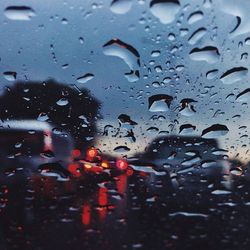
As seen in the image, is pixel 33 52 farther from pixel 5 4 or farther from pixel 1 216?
pixel 1 216

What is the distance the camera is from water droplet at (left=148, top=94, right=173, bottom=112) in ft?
9.33

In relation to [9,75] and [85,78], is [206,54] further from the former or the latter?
[9,75]

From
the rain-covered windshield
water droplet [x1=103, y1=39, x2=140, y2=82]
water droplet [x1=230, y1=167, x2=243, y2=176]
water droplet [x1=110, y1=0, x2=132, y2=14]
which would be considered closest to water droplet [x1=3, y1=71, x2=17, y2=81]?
the rain-covered windshield

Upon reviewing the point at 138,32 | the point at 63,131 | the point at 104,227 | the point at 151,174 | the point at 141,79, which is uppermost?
the point at 138,32

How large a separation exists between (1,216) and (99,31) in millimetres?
1185

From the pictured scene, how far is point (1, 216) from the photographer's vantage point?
2875 mm

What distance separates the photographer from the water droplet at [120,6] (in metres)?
2.69

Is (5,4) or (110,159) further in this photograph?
(110,159)

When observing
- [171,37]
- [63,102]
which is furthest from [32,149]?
[171,37]

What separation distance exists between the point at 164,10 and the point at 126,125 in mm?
669

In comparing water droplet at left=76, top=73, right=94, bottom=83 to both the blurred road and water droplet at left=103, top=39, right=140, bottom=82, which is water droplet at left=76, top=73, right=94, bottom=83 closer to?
water droplet at left=103, top=39, right=140, bottom=82

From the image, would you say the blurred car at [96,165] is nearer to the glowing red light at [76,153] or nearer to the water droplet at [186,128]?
the glowing red light at [76,153]

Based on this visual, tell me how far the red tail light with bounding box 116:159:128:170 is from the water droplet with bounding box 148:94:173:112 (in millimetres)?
334

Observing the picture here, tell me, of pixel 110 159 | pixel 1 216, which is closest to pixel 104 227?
pixel 110 159
